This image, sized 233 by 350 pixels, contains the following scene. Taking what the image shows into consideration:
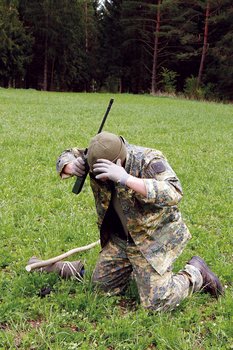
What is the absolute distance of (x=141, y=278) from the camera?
119 inches

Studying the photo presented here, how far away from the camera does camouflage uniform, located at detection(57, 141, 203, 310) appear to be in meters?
2.89

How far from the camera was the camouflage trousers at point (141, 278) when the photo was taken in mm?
2959

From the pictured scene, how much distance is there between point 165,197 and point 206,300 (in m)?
1.07

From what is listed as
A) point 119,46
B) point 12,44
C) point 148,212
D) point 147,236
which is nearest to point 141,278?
point 147,236

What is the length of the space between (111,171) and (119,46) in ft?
140

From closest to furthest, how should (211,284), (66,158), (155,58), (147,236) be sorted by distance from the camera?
(147,236)
(66,158)
(211,284)
(155,58)

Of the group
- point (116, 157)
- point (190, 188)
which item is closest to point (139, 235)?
point (116, 157)

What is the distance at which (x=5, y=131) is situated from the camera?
9.92 m

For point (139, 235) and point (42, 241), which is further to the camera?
point (42, 241)

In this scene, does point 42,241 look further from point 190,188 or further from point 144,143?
point 144,143

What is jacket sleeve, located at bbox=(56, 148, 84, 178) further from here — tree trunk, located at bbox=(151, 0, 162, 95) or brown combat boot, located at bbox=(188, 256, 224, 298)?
tree trunk, located at bbox=(151, 0, 162, 95)

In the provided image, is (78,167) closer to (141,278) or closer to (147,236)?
(147,236)

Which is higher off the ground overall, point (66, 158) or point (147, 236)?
point (66, 158)

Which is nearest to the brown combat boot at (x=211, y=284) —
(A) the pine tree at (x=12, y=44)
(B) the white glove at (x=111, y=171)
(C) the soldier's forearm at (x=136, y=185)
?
(C) the soldier's forearm at (x=136, y=185)
